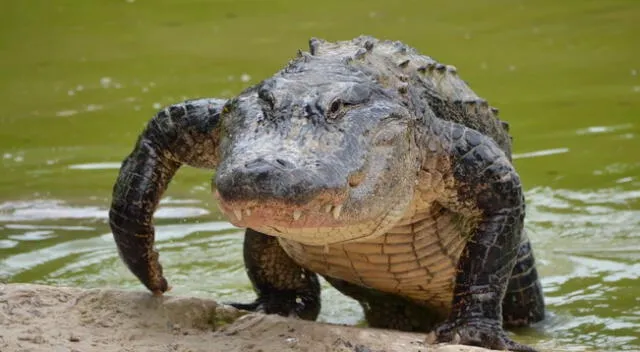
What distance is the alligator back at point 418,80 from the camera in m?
4.59

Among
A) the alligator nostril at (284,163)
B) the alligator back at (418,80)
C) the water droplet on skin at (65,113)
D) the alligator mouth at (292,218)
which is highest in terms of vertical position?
the water droplet on skin at (65,113)

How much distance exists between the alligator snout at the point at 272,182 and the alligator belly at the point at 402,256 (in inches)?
50.6

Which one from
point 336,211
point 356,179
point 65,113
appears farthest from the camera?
point 65,113

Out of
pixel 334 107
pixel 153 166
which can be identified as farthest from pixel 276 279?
pixel 334 107

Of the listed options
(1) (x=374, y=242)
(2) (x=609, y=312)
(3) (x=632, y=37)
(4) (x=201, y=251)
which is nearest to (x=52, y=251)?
(4) (x=201, y=251)

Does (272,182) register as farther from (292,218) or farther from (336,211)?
(336,211)

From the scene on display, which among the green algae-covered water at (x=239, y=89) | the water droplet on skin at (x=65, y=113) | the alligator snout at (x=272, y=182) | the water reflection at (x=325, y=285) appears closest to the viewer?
the alligator snout at (x=272, y=182)

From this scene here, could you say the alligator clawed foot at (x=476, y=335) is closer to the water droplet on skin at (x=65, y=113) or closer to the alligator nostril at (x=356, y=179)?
the alligator nostril at (x=356, y=179)

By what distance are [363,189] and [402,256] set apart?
3.61 feet

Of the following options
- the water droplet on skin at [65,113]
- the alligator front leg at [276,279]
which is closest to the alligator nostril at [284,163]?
the alligator front leg at [276,279]

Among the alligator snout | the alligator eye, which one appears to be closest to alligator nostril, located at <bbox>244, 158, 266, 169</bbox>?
the alligator snout

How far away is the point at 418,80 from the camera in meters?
4.89

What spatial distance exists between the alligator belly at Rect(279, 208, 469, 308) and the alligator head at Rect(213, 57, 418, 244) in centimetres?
50

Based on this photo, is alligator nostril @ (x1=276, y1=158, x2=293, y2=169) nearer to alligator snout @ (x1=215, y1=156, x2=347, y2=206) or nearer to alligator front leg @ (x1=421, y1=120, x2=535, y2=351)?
alligator snout @ (x1=215, y1=156, x2=347, y2=206)
